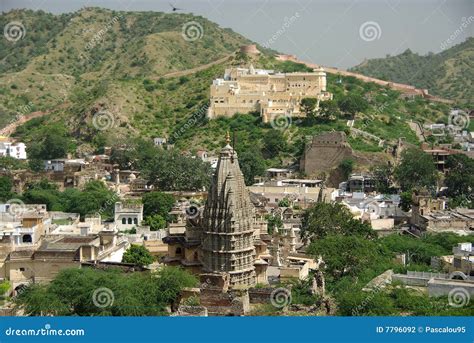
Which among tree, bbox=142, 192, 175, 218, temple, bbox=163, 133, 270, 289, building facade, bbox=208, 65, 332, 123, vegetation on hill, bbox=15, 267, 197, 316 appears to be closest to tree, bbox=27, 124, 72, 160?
building facade, bbox=208, 65, 332, 123

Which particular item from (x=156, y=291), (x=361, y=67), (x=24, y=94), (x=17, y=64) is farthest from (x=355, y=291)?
(x=361, y=67)

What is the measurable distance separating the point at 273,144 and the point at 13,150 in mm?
13801

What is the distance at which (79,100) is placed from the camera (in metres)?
52.7

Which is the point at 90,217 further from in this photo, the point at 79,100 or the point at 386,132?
the point at 79,100

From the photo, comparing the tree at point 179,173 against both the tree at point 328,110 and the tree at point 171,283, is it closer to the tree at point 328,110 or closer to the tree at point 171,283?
the tree at point 328,110

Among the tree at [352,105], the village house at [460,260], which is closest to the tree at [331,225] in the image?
the village house at [460,260]

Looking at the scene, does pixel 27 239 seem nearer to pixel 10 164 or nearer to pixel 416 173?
pixel 416 173

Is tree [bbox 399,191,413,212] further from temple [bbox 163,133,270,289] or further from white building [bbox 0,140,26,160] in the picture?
white building [bbox 0,140,26,160]

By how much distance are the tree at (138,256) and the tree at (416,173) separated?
15.2 meters

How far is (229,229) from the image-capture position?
17156mm

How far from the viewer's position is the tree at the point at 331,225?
2172cm

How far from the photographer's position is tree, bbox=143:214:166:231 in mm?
25781

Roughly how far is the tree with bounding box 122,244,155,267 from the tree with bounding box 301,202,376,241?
14.8 ft

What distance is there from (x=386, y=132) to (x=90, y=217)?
2003 cm
